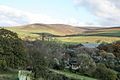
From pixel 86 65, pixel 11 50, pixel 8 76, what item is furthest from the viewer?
pixel 86 65

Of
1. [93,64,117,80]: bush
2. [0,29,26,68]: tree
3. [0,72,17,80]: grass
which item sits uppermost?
[0,29,26,68]: tree

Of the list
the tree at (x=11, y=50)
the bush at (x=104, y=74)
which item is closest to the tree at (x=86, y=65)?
the bush at (x=104, y=74)

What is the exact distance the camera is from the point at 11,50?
23.2 meters

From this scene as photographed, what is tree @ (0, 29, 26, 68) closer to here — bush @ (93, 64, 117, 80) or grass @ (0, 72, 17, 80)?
grass @ (0, 72, 17, 80)

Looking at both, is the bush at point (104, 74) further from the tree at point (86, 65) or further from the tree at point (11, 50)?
the tree at point (11, 50)

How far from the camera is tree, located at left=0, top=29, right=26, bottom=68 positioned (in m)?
23.0

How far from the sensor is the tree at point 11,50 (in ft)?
75.3

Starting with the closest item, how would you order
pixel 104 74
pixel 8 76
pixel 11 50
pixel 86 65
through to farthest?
pixel 8 76
pixel 11 50
pixel 104 74
pixel 86 65

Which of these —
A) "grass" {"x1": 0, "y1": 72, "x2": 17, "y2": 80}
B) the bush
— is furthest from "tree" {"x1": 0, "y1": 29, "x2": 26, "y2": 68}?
the bush

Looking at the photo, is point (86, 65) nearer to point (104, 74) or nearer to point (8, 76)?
point (104, 74)

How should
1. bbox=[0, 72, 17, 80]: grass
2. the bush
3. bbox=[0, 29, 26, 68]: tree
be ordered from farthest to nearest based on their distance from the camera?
the bush → bbox=[0, 29, 26, 68]: tree → bbox=[0, 72, 17, 80]: grass

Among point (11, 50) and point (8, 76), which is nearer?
point (8, 76)

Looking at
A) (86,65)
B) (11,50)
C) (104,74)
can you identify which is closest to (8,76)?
(11,50)

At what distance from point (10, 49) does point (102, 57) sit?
41.6m
